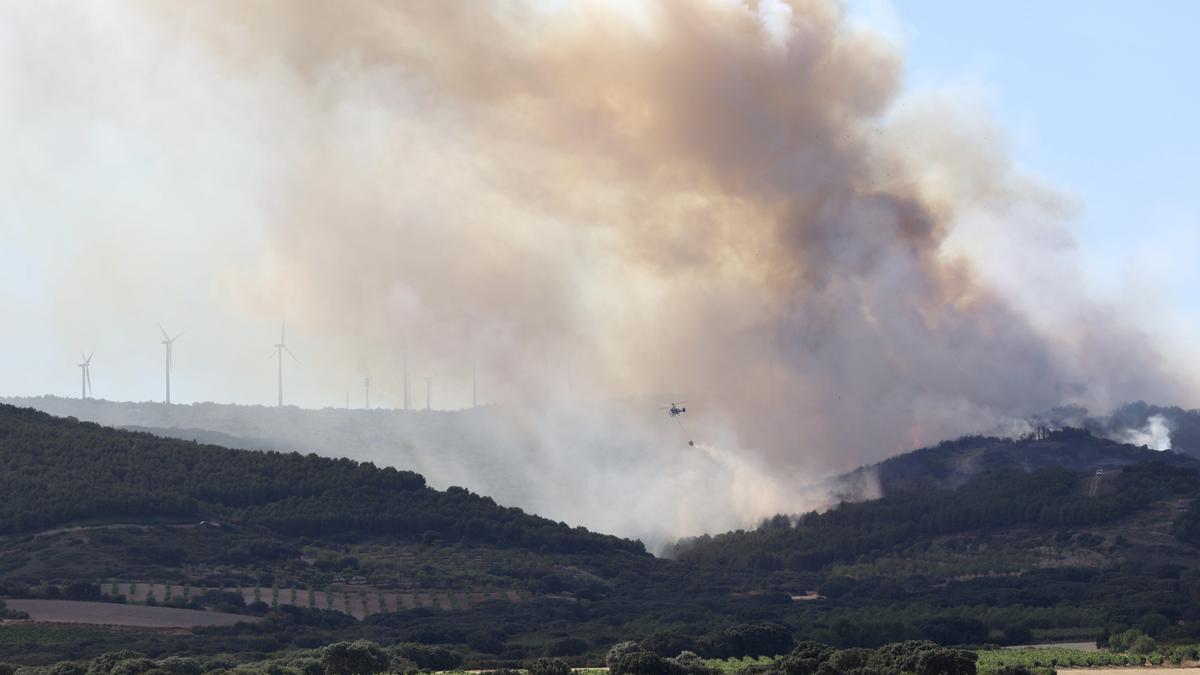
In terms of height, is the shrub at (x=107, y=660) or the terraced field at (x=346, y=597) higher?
the terraced field at (x=346, y=597)

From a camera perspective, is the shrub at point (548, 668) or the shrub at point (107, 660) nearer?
the shrub at point (107, 660)

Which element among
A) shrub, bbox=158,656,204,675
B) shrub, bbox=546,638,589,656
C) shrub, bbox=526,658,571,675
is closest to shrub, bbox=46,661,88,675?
shrub, bbox=158,656,204,675

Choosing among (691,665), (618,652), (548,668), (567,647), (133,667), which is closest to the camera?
(133,667)

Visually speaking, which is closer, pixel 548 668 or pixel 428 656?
pixel 548 668

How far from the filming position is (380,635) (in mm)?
149000

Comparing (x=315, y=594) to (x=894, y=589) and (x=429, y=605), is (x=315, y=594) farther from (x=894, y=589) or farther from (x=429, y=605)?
(x=894, y=589)

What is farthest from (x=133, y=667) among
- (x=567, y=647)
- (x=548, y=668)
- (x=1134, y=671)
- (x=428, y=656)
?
(x=1134, y=671)

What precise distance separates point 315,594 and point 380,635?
2277cm

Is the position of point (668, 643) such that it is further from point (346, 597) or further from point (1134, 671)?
point (346, 597)

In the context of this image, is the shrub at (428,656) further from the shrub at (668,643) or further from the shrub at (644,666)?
the shrub at (644,666)

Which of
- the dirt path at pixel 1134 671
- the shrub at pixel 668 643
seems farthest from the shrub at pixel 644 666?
the dirt path at pixel 1134 671

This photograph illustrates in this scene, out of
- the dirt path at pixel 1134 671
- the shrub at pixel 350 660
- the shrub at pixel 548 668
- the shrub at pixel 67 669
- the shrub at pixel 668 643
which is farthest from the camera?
the shrub at pixel 668 643

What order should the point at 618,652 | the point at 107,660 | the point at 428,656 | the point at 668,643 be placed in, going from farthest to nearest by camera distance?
the point at 668,643 < the point at 428,656 < the point at 618,652 < the point at 107,660

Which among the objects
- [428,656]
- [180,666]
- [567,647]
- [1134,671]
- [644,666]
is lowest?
[1134,671]
